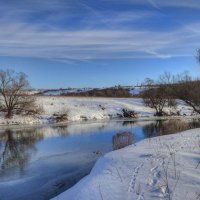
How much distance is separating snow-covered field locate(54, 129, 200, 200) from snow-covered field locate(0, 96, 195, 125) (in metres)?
29.3

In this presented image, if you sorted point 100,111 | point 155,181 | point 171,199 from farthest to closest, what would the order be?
point 100,111, point 155,181, point 171,199

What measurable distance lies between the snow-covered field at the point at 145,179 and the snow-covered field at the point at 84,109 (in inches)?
1155

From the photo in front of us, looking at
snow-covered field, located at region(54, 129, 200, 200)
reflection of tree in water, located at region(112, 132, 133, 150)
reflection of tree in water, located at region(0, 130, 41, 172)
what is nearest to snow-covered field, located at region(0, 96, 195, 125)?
reflection of tree in water, located at region(0, 130, 41, 172)

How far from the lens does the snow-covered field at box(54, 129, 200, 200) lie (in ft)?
25.3

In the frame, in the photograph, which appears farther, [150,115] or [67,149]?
[150,115]

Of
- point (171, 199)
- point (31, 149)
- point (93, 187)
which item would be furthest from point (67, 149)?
point (171, 199)

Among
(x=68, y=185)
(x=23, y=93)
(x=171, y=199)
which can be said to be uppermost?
(x=23, y=93)

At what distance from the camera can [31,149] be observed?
21.4m

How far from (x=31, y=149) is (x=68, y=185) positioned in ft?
30.9

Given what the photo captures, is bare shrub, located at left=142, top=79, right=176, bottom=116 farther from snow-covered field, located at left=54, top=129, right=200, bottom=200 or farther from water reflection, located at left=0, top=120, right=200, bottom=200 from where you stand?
snow-covered field, located at left=54, top=129, right=200, bottom=200

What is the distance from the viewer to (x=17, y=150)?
21094 millimetres

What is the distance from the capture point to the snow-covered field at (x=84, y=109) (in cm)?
4093

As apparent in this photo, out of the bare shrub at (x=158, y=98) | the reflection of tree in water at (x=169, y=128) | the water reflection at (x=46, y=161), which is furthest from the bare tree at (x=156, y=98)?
the water reflection at (x=46, y=161)

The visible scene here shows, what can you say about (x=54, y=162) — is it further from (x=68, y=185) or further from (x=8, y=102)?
(x=8, y=102)
